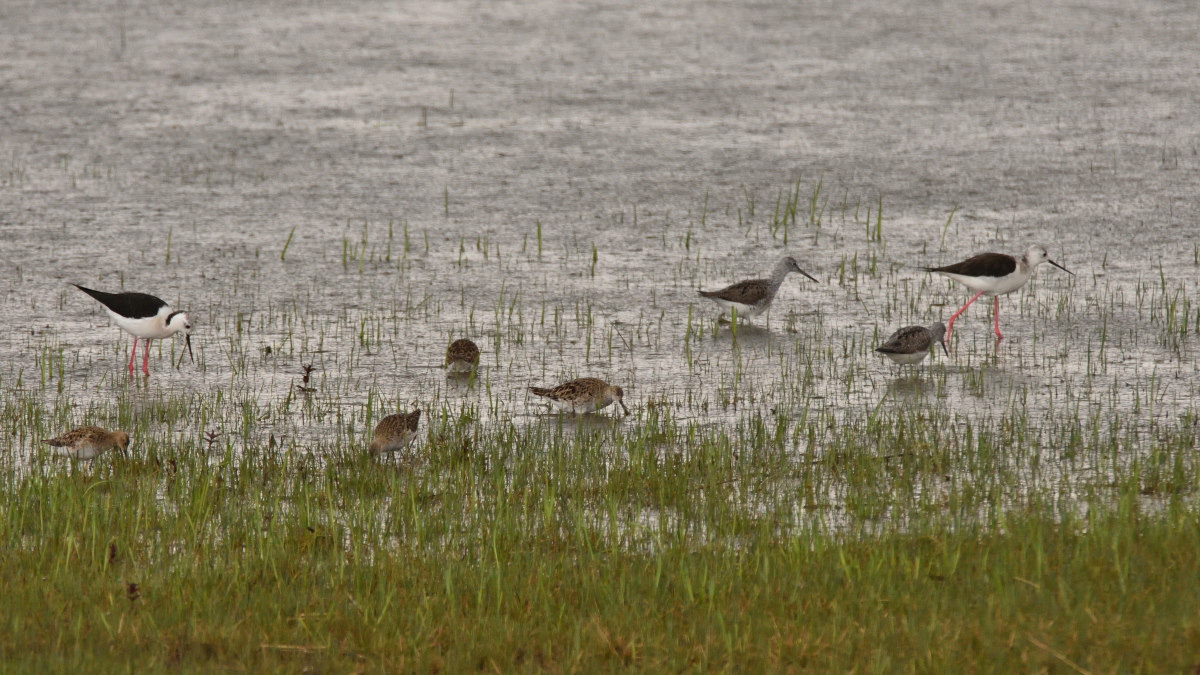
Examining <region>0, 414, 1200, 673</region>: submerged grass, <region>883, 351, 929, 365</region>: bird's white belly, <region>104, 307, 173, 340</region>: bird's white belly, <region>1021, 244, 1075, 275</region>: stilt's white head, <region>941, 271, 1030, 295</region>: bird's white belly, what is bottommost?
<region>0, 414, 1200, 673</region>: submerged grass

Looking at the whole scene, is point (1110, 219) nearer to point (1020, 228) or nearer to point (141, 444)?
point (1020, 228)

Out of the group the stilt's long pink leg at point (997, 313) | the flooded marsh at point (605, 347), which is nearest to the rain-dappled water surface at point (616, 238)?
the flooded marsh at point (605, 347)

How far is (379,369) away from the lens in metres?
11.4

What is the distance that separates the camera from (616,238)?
15.1 m

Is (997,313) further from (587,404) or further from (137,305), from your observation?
(137,305)

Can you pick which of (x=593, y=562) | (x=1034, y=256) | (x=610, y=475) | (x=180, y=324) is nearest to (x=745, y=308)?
(x=1034, y=256)

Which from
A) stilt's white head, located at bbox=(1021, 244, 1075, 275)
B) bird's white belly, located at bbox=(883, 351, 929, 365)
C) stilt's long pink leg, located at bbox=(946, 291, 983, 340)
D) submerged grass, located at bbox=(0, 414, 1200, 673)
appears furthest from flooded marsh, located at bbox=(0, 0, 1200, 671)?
stilt's white head, located at bbox=(1021, 244, 1075, 275)

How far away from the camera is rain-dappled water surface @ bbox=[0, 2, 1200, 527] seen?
10.1 metres

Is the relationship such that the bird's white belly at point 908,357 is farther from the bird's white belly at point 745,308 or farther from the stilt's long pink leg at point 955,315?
the bird's white belly at point 745,308

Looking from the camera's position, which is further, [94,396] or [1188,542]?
[94,396]

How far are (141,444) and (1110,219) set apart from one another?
391 inches

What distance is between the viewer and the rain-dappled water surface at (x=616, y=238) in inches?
399

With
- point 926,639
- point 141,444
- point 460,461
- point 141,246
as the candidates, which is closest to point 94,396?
point 141,444

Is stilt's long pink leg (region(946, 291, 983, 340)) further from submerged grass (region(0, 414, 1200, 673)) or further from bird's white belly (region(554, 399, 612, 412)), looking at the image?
bird's white belly (region(554, 399, 612, 412))
